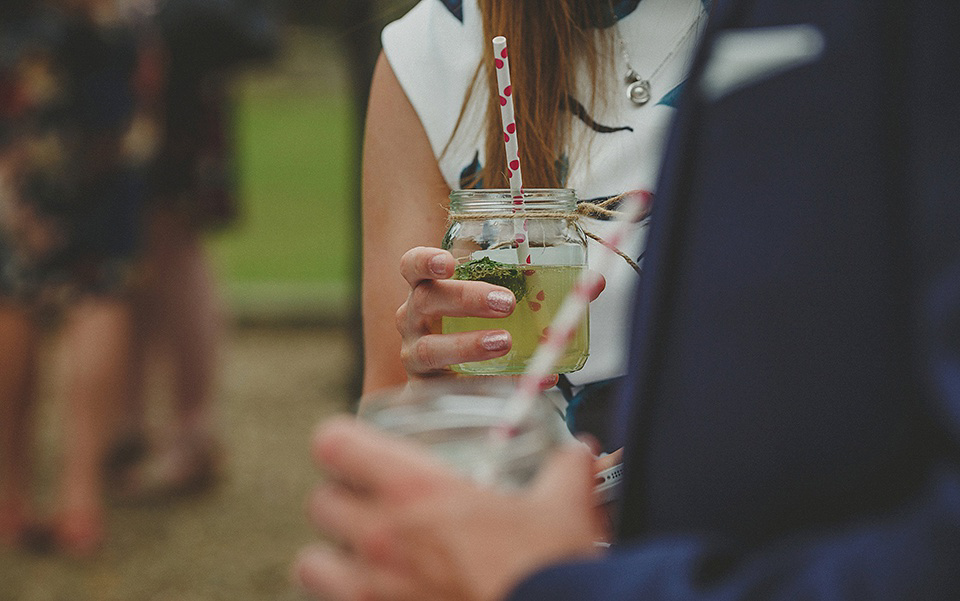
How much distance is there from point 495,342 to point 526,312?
0.04 metres

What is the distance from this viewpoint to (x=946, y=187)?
56cm

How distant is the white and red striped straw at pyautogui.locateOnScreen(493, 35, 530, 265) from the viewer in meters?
0.91

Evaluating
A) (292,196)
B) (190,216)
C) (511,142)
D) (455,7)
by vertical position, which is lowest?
(292,196)

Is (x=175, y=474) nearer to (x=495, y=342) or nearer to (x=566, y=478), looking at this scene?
(x=495, y=342)

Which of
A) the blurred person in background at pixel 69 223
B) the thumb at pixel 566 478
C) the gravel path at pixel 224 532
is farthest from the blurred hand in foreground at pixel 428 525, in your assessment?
the blurred person in background at pixel 69 223

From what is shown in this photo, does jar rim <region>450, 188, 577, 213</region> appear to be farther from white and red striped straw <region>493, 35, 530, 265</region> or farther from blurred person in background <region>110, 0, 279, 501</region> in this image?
blurred person in background <region>110, 0, 279, 501</region>

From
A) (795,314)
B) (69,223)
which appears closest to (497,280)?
(795,314)

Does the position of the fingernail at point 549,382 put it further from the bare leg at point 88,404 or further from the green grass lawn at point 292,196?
the bare leg at point 88,404

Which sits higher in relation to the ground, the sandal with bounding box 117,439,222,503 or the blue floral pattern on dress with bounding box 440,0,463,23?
the blue floral pattern on dress with bounding box 440,0,463,23

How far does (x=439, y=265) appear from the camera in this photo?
3.01ft

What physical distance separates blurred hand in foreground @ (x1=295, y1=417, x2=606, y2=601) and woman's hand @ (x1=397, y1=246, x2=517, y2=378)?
12.5 inches

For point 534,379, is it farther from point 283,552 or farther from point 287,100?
point 287,100

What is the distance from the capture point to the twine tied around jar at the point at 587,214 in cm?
92

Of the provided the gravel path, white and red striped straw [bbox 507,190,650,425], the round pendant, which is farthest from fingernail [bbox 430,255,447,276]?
the gravel path
